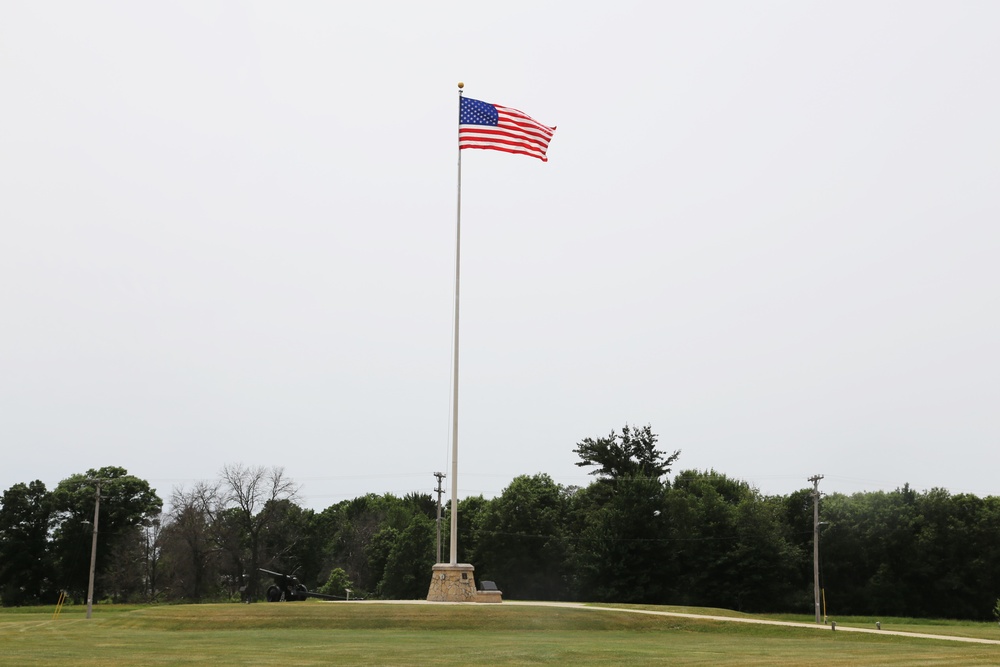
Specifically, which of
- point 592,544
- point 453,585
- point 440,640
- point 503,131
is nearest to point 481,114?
point 503,131

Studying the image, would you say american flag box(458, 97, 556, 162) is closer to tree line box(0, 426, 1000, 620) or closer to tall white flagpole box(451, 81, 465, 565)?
tall white flagpole box(451, 81, 465, 565)

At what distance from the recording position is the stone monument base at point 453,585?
43.0 meters

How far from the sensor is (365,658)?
2356 centimetres

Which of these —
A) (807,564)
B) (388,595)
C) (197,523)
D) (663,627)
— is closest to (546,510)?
(388,595)

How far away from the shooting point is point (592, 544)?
77.1 metres

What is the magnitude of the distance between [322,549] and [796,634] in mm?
74379

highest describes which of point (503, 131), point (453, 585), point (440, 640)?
point (503, 131)

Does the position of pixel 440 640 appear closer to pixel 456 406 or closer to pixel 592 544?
pixel 456 406

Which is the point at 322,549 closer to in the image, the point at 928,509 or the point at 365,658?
the point at 928,509

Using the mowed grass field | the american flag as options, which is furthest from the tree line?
the american flag

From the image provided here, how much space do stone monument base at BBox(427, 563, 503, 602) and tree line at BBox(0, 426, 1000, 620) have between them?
3422cm

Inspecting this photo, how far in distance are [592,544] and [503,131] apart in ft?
143

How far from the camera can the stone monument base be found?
141 feet

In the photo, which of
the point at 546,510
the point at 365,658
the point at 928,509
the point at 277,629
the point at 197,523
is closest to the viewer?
the point at 365,658
